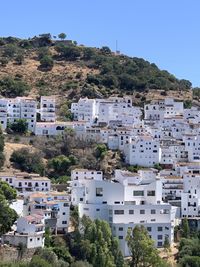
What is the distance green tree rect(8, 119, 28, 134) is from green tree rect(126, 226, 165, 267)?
764 inches

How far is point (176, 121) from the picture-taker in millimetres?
55562

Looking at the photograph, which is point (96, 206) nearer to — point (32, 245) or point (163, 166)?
point (32, 245)

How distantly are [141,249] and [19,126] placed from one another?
20800 millimetres

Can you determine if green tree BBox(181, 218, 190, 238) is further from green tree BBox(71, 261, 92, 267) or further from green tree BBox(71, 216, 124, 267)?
green tree BBox(71, 261, 92, 267)

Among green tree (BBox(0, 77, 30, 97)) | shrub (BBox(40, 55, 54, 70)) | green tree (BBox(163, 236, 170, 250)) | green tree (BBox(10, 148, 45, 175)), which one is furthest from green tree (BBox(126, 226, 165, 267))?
shrub (BBox(40, 55, 54, 70))

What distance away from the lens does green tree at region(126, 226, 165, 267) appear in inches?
1235

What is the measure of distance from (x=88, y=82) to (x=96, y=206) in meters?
32.6

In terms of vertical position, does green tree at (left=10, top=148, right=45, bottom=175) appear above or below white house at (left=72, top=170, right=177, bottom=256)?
above

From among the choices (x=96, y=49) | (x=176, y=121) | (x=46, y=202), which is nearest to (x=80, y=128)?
(x=176, y=121)

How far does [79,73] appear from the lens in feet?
227

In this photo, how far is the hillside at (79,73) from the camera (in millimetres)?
66062

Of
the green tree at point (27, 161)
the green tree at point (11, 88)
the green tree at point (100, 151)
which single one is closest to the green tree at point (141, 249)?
the green tree at point (27, 161)

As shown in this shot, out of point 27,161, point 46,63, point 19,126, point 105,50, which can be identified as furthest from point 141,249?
point 105,50

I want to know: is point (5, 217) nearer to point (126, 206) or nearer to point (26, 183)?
point (126, 206)
